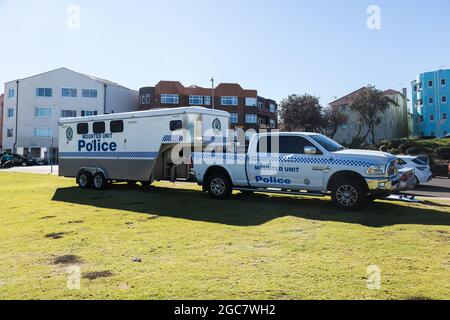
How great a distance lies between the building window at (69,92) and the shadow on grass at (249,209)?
170ft

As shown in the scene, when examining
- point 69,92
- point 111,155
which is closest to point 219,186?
point 111,155

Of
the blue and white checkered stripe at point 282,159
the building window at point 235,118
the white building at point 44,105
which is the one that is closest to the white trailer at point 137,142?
the blue and white checkered stripe at point 282,159

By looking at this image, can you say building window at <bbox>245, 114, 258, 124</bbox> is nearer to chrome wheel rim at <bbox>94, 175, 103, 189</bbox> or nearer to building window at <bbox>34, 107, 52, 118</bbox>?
building window at <bbox>34, 107, 52, 118</bbox>

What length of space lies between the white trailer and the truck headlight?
5.82m

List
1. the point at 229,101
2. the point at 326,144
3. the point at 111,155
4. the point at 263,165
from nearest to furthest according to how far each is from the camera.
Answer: the point at 326,144, the point at 263,165, the point at 111,155, the point at 229,101

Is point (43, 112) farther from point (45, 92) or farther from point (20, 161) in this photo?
point (20, 161)

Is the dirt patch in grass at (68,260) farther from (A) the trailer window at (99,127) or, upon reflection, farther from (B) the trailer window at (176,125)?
(A) the trailer window at (99,127)

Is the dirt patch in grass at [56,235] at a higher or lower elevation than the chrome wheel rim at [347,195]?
lower

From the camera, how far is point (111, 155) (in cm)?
1542

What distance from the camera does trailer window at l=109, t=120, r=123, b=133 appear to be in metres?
15.2

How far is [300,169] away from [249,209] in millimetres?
1821

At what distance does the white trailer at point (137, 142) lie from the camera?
13711mm
